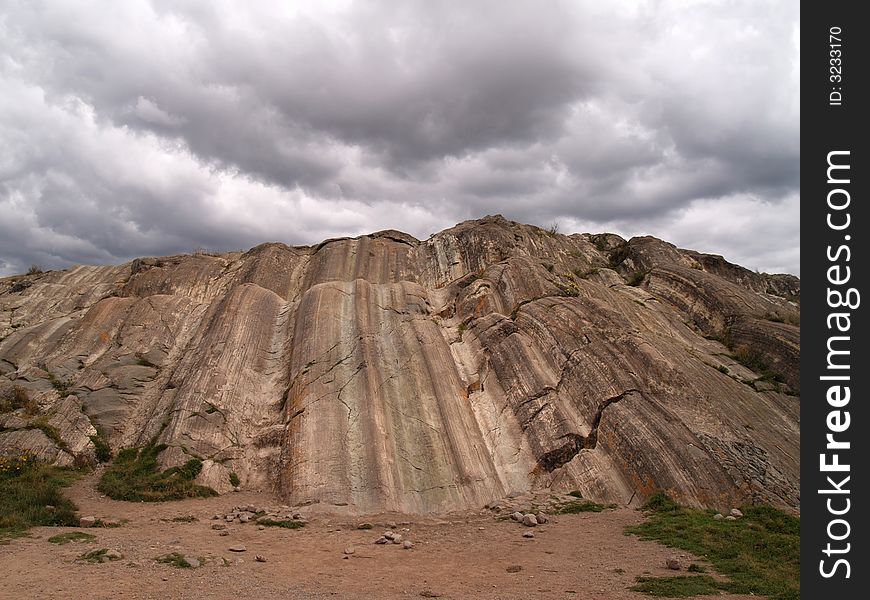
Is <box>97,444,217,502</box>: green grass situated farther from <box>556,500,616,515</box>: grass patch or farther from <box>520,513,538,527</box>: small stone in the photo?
<box>556,500,616,515</box>: grass patch

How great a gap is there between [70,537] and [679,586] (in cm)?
→ 1481

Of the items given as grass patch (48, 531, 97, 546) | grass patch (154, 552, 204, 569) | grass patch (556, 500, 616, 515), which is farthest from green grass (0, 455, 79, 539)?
grass patch (556, 500, 616, 515)

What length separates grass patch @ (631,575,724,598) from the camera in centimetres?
952

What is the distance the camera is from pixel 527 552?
1289cm

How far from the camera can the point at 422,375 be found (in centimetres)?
2312

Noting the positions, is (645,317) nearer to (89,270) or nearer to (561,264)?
(561,264)

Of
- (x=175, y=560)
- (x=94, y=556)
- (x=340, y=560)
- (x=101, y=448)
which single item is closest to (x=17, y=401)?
(x=101, y=448)

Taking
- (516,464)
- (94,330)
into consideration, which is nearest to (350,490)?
(516,464)

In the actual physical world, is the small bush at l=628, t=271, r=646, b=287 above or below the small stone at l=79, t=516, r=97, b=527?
above

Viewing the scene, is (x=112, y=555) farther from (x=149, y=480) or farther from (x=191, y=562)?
(x=149, y=480)

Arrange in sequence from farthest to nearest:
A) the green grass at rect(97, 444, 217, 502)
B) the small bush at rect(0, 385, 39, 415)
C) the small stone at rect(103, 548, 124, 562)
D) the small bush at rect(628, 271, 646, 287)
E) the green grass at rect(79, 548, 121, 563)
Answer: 1. the small bush at rect(628, 271, 646, 287)
2. the small bush at rect(0, 385, 39, 415)
3. the green grass at rect(97, 444, 217, 502)
4. the small stone at rect(103, 548, 124, 562)
5. the green grass at rect(79, 548, 121, 563)

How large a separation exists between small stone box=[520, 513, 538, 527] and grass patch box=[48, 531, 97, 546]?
39.7 feet

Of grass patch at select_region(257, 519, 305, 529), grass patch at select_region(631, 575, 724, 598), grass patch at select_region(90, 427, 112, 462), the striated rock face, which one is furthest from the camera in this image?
grass patch at select_region(90, 427, 112, 462)

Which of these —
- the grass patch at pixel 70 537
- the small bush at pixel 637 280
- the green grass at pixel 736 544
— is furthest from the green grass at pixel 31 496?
the small bush at pixel 637 280
